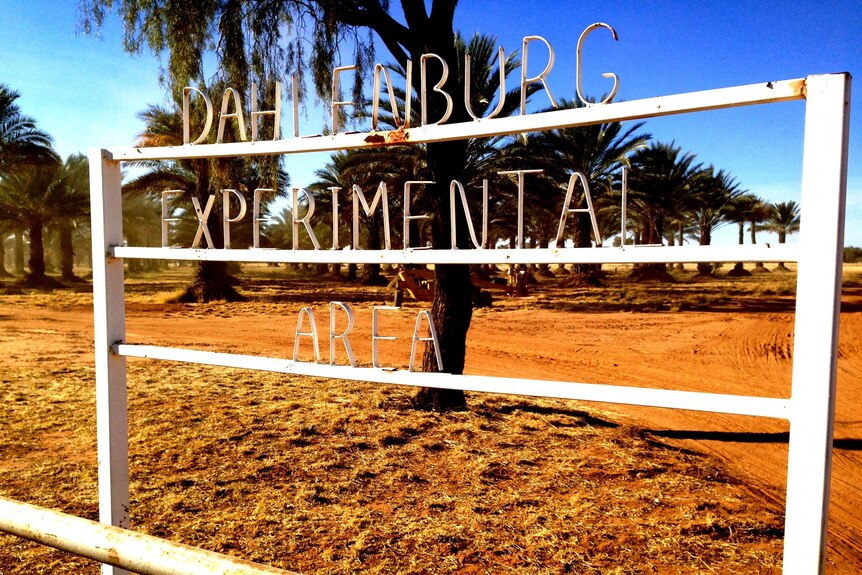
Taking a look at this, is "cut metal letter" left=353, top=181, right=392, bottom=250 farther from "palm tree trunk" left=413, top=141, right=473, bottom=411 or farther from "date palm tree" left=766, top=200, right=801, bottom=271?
"date palm tree" left=766, top=200, right=801, bottom=271

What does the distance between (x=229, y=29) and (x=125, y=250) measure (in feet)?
12.4

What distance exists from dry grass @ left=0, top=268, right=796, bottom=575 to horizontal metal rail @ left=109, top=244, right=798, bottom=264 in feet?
5.72

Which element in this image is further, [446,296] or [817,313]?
[446,296]

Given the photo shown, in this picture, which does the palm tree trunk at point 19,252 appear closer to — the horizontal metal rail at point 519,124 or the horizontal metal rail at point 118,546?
the horizontal metal rail at point 519,124

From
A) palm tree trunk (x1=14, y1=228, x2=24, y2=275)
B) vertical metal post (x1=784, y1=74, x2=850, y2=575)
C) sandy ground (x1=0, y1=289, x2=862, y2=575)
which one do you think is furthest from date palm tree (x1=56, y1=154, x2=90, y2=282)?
vertical metal post (x1=784, y1=74, x2=850, y2=575)

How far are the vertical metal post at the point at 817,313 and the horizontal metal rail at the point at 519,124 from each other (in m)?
0.12

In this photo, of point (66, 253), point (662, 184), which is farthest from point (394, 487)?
point (66, 253)

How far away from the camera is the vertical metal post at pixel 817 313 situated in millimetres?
1465

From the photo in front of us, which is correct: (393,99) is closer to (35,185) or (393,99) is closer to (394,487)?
(394,487)

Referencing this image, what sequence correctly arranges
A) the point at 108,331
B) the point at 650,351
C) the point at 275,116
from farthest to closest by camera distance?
the point at 650,351, the point at 108,331, the point at 275,116

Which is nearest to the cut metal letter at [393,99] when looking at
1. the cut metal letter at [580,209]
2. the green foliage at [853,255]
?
the cut metal letter at [580,209]

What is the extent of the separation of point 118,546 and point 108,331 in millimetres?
1485

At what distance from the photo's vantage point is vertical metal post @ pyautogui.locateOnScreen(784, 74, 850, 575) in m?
1.46

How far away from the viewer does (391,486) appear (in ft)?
13.5
